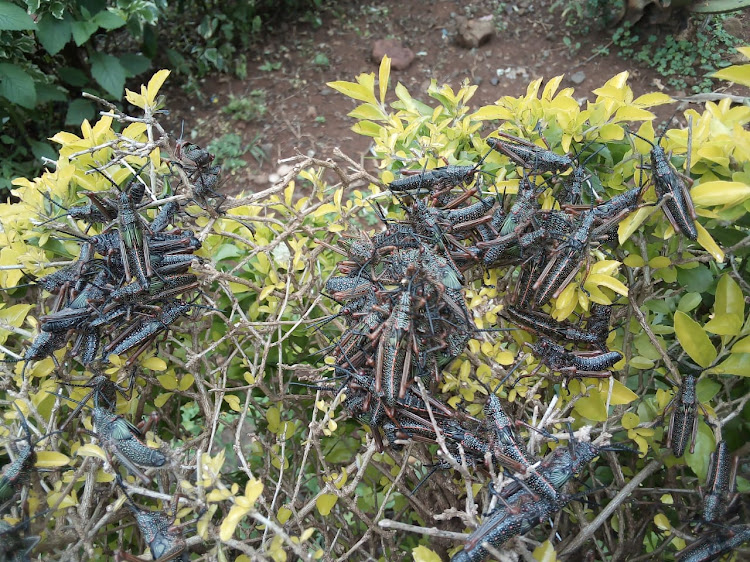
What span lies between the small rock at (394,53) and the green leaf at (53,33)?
2.45m

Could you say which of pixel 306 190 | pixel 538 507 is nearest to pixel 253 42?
pixel 306 190

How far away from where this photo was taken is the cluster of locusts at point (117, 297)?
39.6 inches

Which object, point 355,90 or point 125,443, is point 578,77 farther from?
point 125,443

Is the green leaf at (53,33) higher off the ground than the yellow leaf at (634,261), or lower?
higher

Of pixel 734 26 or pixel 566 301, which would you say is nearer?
pixel 566 301

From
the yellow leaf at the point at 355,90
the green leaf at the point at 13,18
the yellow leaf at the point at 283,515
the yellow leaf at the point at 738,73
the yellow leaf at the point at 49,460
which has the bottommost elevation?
the yellow leaf at the point at 283,515

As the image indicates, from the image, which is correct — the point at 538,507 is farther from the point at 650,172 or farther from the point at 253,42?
the point at 253,42

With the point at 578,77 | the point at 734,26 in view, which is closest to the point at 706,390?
the point at 578,77

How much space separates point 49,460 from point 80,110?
13.1 feet

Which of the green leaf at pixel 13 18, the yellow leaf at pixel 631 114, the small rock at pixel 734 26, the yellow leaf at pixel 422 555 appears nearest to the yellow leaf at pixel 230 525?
the yellow leaf at pixel 422 555

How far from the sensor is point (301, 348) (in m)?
1.47

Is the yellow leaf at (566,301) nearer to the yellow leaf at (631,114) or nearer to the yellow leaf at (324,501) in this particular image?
the yellow leaf at (631,114)

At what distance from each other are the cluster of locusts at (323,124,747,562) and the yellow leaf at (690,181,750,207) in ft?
0.07

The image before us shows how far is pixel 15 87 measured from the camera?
12.3 ft
